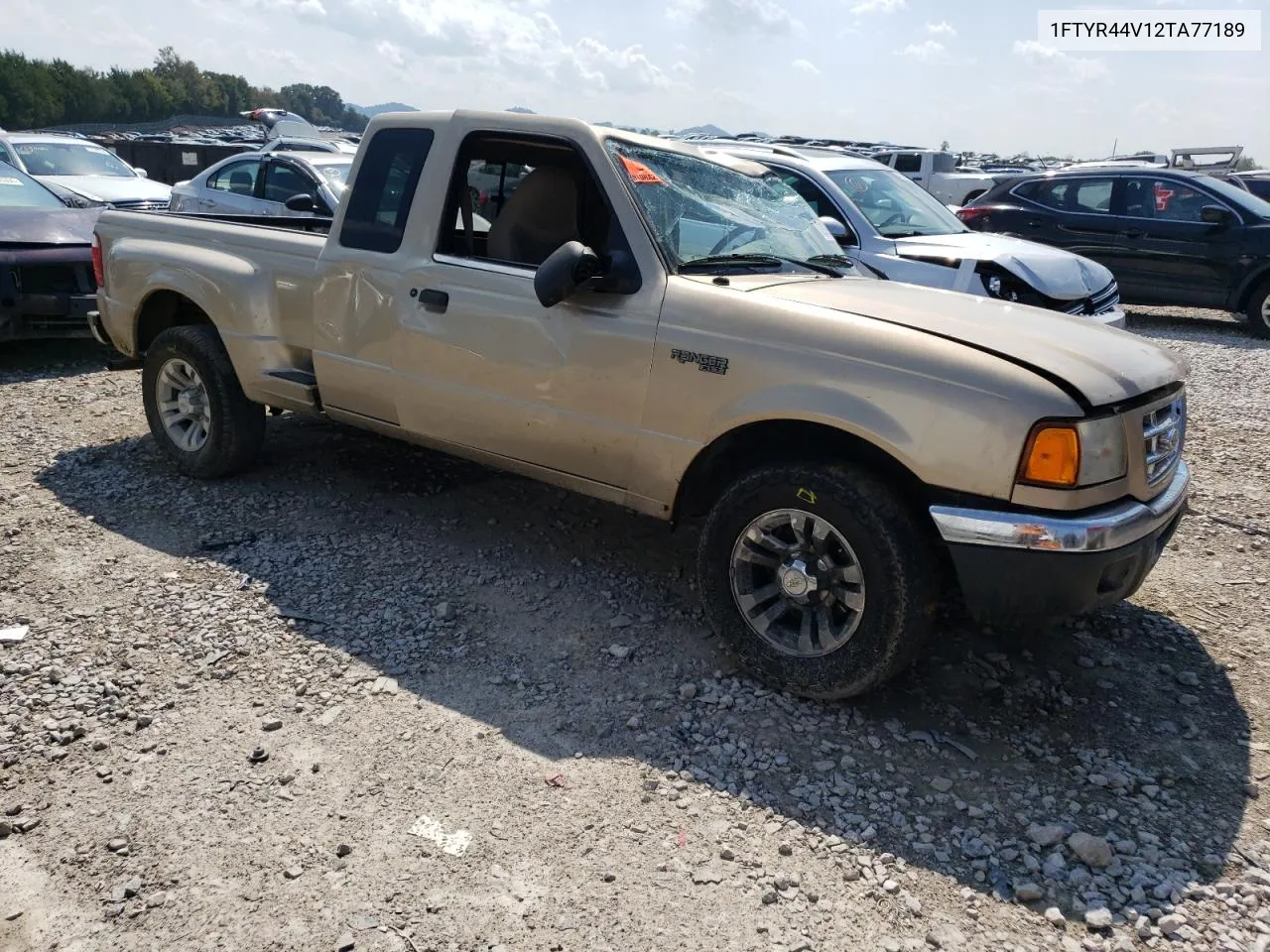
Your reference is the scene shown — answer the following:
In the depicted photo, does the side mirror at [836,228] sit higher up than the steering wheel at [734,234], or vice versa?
the steering wheel at [734,234]

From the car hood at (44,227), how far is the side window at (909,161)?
1746cm

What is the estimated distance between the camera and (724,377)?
3.52 meters

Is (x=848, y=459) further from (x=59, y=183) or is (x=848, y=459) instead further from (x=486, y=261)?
(x=59, y=183)

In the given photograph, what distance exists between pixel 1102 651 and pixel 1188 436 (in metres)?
3.59

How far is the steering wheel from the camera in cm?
401

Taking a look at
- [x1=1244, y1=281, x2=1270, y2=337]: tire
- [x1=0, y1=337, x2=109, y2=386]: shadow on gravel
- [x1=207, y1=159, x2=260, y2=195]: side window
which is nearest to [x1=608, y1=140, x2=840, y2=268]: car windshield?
[x1=0, y1=337, x2=109, y2=386]: shadow on gravel

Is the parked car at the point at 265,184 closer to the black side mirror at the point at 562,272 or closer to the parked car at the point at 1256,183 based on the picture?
the black side mirror at the point at 562,272

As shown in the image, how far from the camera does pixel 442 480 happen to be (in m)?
5.58

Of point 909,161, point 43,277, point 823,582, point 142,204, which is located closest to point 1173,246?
point 823,582

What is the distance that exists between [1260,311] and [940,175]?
11.7 meters

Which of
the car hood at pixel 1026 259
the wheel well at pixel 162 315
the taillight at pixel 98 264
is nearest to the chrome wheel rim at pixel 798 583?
the wheel well at pixel 162 315

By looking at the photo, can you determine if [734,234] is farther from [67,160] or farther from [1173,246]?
[67,160]

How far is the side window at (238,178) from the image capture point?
11914mm

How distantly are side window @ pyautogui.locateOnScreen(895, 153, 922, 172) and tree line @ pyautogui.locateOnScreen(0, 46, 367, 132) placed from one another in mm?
32077
